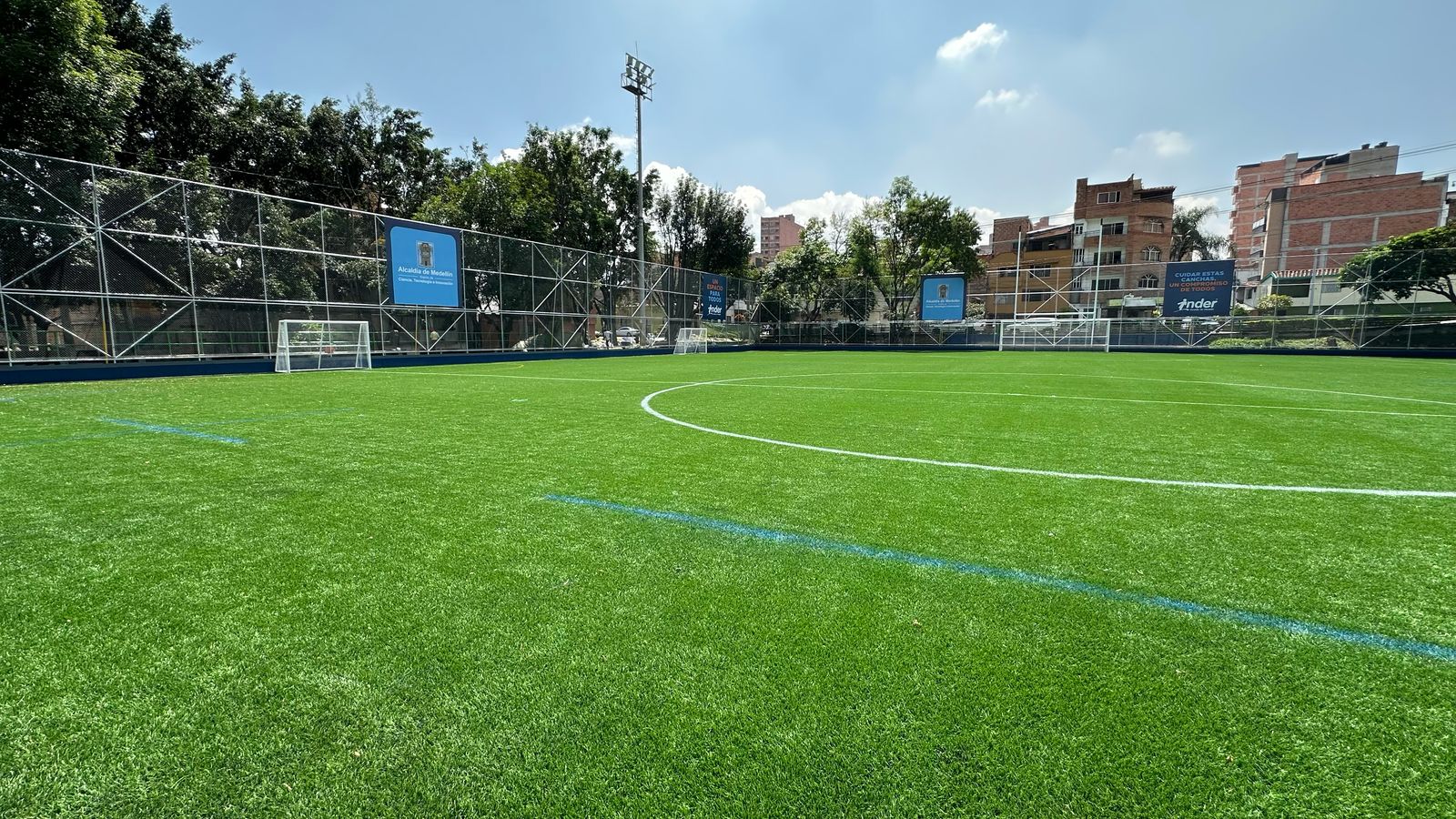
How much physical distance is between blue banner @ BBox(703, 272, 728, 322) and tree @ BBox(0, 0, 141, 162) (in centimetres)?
2205

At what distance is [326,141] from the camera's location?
92.4ft

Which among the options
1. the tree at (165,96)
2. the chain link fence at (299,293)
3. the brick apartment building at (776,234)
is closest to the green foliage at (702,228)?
the chain link fence at (299,293)

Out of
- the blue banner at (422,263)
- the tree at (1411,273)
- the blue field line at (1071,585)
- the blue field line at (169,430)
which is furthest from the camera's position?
the tree at (1411,273)

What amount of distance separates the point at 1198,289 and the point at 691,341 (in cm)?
2391

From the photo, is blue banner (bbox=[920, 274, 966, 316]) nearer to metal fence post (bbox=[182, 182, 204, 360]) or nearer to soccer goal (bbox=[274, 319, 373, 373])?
soccer goal (bbox=[274, 319, 373, 373])

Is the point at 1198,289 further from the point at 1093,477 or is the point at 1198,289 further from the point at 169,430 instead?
the point at 169,430

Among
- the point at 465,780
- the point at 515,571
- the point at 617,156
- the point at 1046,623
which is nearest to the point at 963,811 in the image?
the point at 1046,623

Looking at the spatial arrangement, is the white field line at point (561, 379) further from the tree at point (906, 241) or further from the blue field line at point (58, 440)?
the tree at point (906, 241)

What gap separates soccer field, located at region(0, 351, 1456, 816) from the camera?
142 centimetres

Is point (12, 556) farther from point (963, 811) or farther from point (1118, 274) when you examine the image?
point (1118, 274)

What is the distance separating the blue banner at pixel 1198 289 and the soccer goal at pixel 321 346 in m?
32.6

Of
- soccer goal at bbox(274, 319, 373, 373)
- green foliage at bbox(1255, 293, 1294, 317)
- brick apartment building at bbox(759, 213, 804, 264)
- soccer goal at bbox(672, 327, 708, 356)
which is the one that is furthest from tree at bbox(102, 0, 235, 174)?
brick apartment building at bbox(759, 213, 804, 264)

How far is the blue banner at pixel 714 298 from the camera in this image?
3209 centimetres

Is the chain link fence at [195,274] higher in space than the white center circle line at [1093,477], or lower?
higher
